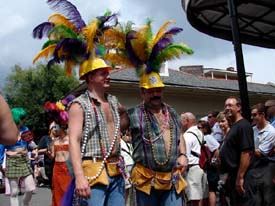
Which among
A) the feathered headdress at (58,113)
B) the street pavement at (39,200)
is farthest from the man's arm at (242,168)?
the street pavement at (39,200)

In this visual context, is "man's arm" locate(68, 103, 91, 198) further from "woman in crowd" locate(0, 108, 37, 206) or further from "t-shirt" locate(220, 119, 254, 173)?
"woman in crowd" locate(0, 108, 37, 206)

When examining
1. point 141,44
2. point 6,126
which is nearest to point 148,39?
point 141,44

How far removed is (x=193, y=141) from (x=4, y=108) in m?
5.13

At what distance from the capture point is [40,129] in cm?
3681

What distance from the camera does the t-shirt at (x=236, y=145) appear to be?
521 centimetres

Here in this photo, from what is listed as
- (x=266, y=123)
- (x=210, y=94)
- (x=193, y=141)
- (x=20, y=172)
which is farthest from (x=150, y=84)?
(x=210, y=94)

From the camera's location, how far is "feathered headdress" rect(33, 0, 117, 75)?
3.88 meters

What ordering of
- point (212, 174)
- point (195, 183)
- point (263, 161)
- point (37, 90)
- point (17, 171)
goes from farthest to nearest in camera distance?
1. point (37, 90)
2. point (17, 171)
3. point (212, 174)
4. point (195, 183)
5. point (263, 161)

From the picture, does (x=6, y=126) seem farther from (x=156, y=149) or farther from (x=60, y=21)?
(x=156, y=149)

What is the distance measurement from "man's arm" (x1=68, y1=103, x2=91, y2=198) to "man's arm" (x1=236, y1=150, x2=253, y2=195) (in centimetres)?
242

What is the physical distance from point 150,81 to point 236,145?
1603 millimetres

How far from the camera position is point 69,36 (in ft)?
12.8

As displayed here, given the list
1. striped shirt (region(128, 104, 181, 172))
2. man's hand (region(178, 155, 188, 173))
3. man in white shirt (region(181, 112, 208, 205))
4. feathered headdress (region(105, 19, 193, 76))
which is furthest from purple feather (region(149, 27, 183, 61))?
man in white shirt (region(181, 112, 208, 205))

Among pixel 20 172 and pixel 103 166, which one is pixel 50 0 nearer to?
pixel 103 166
